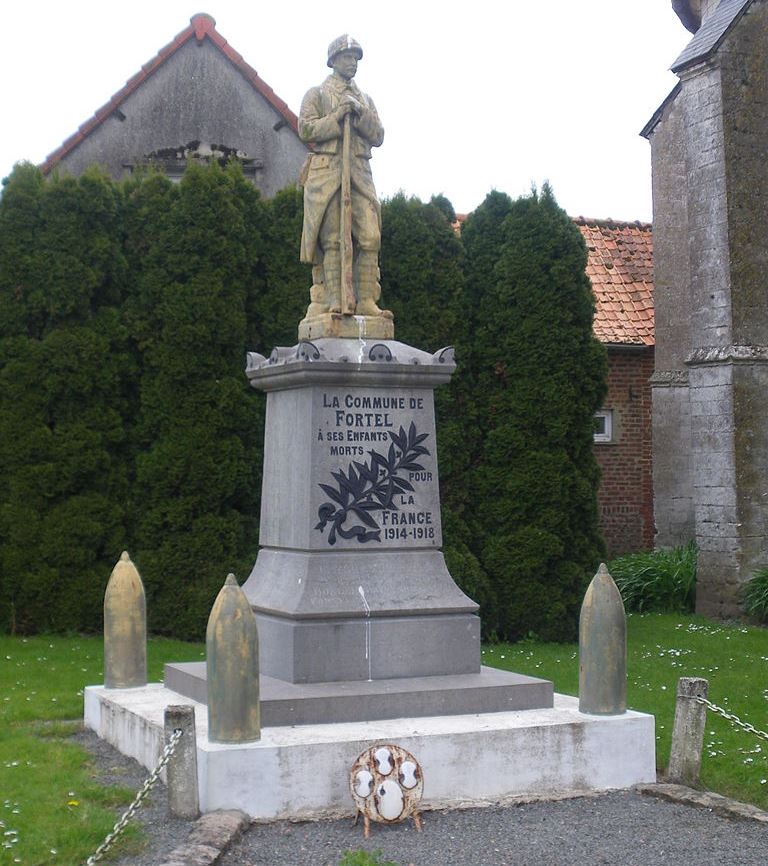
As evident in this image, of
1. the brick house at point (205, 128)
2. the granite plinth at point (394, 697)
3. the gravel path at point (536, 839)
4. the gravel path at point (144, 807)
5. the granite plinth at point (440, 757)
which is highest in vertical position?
the brick house at point (205, 128)

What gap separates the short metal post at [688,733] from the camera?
7168 mm

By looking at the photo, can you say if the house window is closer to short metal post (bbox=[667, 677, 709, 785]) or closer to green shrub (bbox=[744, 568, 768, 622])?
green shrub (bbox=[744, 568, 768, 622])

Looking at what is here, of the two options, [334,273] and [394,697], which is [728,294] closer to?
[334,273]

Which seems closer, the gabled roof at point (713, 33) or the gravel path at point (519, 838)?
the gravel path at point (519, 838)

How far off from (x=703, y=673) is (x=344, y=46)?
6.02 metres

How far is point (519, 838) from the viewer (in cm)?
629

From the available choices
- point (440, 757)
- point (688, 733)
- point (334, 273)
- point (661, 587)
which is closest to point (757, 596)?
point (661, 587)

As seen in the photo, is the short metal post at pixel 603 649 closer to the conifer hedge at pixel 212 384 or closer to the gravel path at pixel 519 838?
the gravel path at pixel 519 838

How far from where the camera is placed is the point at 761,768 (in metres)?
7.69

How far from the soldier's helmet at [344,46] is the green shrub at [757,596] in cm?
875

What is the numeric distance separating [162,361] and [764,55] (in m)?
8.18

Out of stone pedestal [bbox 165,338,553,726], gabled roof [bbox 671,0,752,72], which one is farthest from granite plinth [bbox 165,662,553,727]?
gabled roof [bbox 671,0,752,72]

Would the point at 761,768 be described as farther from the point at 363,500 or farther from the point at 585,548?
the point at 585,548

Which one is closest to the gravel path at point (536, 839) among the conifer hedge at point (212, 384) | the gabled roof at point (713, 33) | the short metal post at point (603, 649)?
the short metal post at point (603, 649)
